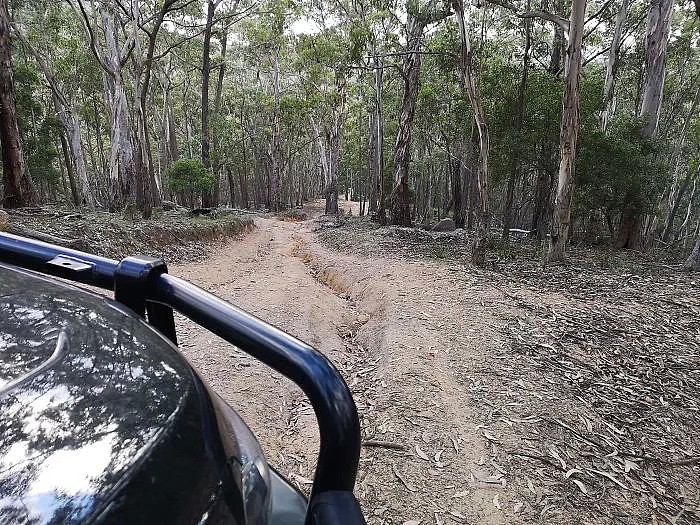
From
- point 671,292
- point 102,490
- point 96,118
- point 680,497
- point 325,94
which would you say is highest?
point 325,94

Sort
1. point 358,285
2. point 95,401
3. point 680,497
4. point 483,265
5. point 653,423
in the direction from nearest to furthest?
1. point 95,401
2. point 680,497
3. point 653,423
4. point 358,285
5. point 483,265

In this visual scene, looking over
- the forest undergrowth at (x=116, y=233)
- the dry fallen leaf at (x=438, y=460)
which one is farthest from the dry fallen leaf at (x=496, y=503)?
the forest undergrowth at (x=116, y=233)

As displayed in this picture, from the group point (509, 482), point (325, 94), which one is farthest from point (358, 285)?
point (325, 94)

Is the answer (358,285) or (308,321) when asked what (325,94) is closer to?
(358,285)

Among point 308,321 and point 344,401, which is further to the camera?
point 308,321

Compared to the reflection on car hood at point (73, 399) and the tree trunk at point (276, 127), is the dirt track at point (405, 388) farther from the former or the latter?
the tree trunk at point (276, 127)

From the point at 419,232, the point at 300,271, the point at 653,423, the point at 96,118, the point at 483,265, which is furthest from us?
the point at 96,118

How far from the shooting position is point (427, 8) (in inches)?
450

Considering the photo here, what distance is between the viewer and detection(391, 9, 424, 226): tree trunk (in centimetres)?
1284

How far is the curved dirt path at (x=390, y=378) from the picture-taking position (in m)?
2.56

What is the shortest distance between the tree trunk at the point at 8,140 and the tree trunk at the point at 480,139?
25.6ft

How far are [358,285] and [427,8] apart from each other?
8011mm

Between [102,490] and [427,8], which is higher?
[427,8]

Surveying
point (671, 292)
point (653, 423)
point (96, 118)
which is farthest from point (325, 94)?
point (653, 423)
